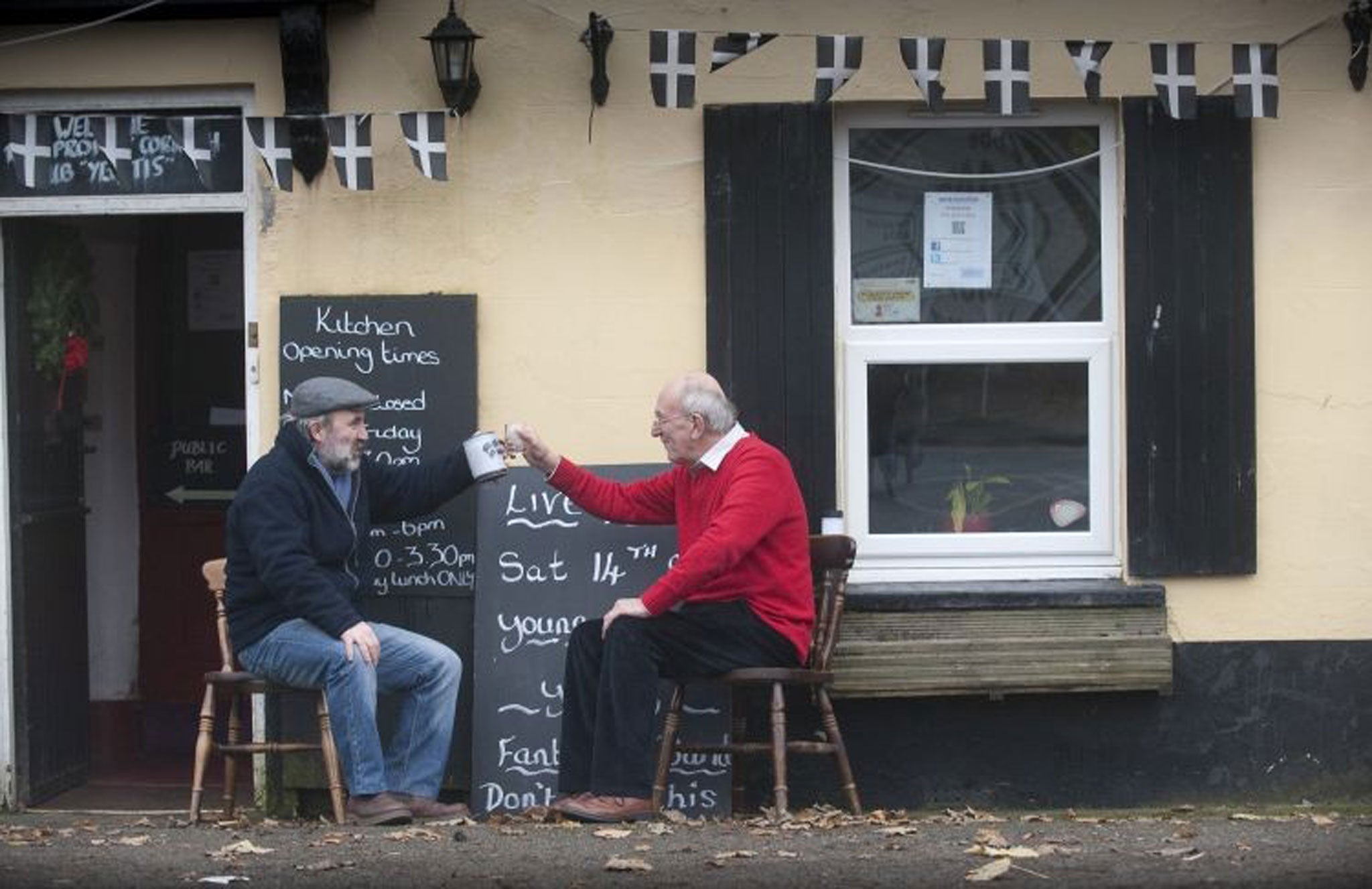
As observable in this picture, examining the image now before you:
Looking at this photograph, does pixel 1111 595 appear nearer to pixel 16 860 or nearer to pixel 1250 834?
pixel 1250 834

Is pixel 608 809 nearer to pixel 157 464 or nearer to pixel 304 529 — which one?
pixel 304 529

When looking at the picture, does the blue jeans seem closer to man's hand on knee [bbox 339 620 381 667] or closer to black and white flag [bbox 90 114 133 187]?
man's hand on knee [bbox 339 620 381 667]

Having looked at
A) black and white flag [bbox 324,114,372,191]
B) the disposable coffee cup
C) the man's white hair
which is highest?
black and white flag [bbox 324,114,372,191]

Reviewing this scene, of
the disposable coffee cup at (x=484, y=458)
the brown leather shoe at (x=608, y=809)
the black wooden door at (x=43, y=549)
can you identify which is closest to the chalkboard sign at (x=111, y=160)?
the black wooden door at (x=43, y=549)

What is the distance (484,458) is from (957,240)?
2030 millimetres

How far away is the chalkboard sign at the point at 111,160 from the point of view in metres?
9.24

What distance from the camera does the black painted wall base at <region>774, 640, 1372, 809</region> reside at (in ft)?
30.1

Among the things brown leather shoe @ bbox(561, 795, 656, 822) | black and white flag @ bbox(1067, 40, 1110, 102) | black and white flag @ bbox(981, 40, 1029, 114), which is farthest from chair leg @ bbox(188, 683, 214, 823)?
black and white flag @ bbox(1067, 40, 1110, 102)

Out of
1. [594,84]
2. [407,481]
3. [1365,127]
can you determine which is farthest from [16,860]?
[1365,127]

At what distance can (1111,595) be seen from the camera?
909cm

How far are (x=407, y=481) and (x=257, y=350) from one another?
839 mm

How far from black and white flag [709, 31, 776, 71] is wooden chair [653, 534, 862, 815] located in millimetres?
1760

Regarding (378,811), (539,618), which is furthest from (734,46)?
(378,811)

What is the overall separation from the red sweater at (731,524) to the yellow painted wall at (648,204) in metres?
0.35
